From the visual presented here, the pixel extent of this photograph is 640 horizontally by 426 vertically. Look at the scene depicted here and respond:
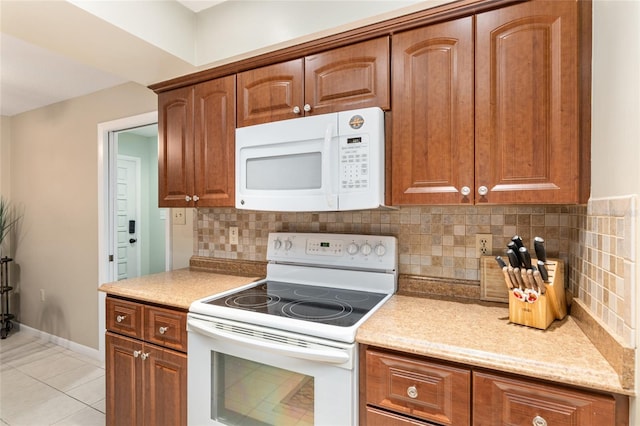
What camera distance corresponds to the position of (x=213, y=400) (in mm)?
1440

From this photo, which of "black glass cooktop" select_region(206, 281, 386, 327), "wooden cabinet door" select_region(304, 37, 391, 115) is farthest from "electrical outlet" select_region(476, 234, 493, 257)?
"wooden cabinet door" select_region(304, 37, 391, 115)

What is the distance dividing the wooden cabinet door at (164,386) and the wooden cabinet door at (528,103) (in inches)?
59.1

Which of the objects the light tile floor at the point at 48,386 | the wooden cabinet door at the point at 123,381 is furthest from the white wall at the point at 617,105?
the light tile floor at the point at 48,386

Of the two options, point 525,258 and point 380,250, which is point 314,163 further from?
point 525,258

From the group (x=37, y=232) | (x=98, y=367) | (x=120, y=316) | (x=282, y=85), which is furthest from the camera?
(x=37, y=232)

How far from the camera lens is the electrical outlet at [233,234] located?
2.21m

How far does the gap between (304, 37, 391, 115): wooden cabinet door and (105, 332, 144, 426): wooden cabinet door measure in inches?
58.8

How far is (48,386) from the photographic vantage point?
2658mm

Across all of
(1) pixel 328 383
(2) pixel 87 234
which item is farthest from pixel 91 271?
(1) pixel 328 383

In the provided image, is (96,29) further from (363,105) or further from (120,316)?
(120,316)

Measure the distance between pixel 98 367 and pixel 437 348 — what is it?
310 cm

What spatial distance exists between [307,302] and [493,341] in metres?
0.77

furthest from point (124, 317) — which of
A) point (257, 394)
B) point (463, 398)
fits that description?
point (463, 398)

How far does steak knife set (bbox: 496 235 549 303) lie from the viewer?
114 centimetres
